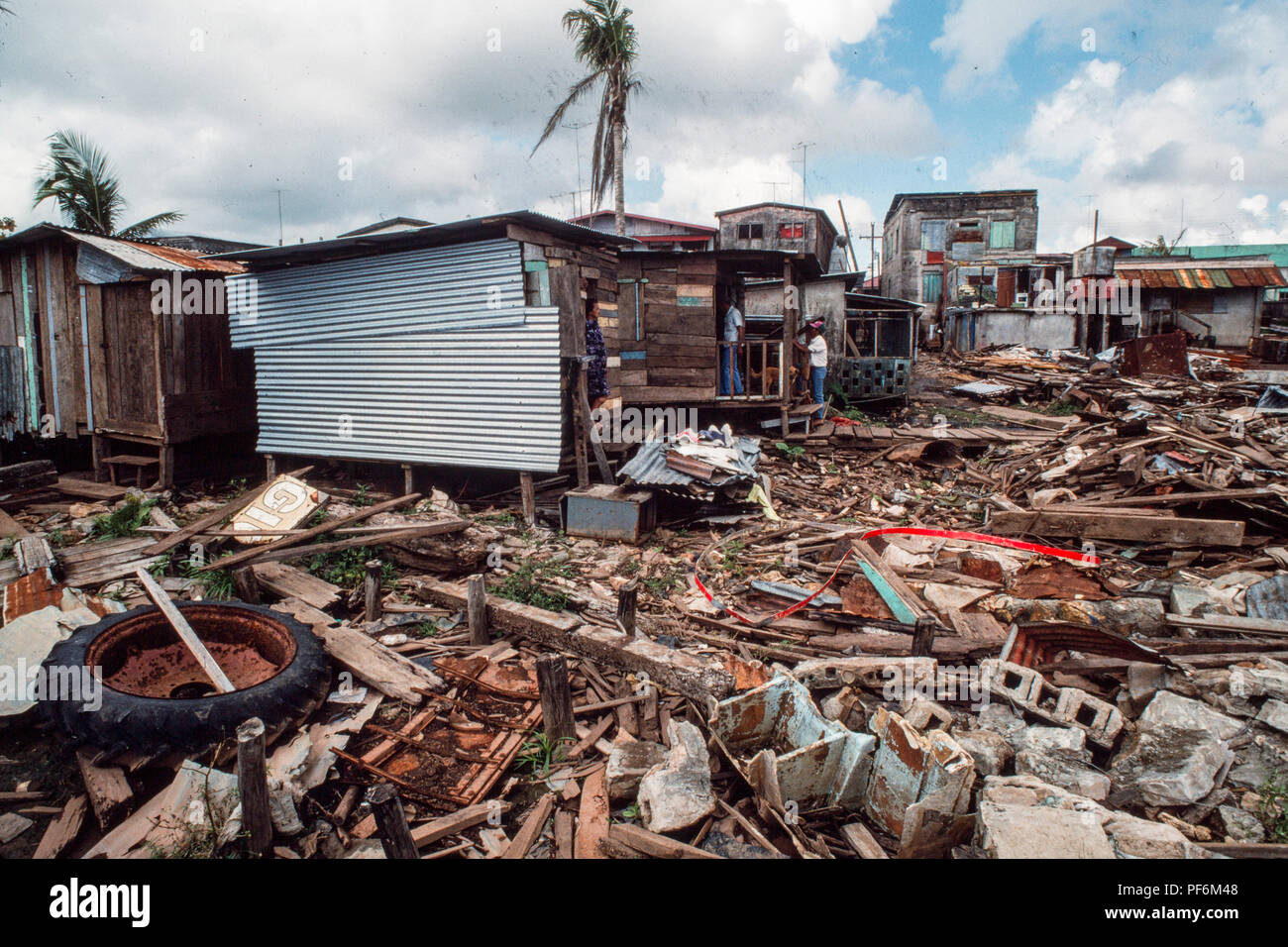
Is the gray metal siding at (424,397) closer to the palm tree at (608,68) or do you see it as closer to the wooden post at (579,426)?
the wooden post at (579,426)

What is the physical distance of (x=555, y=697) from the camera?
15.9 ft

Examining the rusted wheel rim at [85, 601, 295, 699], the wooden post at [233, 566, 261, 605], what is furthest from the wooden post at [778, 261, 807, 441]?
the rusted wheel rim at [85, 601, 295, 699]

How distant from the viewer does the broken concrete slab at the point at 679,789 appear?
12.5ft

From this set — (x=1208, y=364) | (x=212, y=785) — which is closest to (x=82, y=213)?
(x=212, y=785)

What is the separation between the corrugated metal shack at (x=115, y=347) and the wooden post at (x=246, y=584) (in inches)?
232

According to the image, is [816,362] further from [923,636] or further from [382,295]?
[923,636]

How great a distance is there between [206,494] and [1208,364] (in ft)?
84.6

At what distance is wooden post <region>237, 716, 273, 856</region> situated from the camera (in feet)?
11.6

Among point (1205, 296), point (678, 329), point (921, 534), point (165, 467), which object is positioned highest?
point (1205, 296)

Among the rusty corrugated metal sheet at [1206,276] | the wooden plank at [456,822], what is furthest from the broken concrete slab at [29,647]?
the rusty corrugated metal sheet at [1206,276]

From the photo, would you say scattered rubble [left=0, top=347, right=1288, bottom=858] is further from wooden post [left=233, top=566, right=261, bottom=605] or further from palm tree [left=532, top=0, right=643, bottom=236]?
palm tree [left=532, top=0, right=643, bottom=236]

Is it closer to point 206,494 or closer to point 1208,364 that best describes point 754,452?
point 206,494

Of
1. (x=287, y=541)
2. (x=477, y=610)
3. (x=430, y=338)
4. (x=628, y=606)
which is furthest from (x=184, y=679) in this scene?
(x=430, y=338)

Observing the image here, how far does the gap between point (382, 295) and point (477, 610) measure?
697 cm
